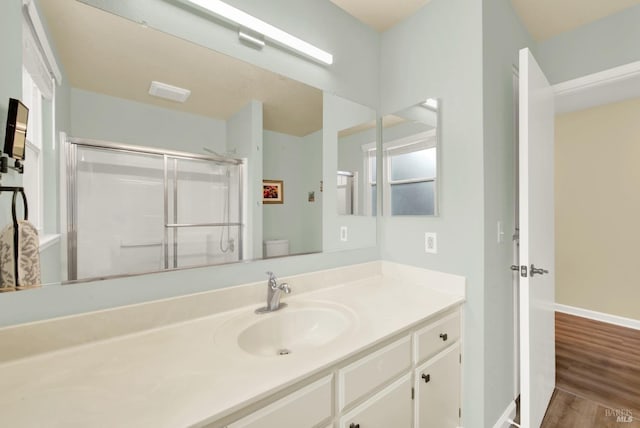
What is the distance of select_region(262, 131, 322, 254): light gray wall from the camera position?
1361mm

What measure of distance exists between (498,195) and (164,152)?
5.45ft

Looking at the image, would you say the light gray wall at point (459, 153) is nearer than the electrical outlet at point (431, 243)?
Yes

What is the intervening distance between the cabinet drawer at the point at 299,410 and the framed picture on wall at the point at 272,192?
0.82 metres

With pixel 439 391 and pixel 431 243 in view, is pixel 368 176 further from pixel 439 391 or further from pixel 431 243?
pixel 439 391

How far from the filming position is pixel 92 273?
0.92m

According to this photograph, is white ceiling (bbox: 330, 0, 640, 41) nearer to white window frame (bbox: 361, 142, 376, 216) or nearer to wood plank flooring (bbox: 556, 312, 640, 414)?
white window frame (bbox: 361, 142, 376, 216)

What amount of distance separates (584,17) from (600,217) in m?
2.28

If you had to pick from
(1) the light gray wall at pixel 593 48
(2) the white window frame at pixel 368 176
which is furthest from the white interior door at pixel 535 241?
(2) the white window frame at pixel 368 176

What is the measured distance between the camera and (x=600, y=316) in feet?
9.82

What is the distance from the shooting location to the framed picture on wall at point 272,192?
1341 mm

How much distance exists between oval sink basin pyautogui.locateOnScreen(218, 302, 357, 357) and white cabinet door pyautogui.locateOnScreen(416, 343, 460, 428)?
0.39 meters

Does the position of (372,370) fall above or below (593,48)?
below

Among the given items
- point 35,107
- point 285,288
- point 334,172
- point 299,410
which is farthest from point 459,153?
point 35,107

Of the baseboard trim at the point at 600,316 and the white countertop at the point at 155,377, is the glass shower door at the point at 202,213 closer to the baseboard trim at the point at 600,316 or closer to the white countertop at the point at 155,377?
the white countertop at the point at 155,377
